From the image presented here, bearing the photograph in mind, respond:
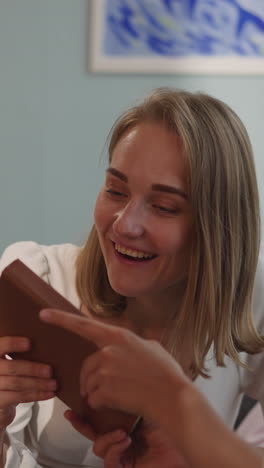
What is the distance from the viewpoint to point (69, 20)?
2432 mm

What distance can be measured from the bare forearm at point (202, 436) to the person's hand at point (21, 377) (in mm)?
227

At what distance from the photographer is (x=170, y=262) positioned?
1109 mm

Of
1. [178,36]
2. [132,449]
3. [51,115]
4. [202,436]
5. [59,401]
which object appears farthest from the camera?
[51,115]

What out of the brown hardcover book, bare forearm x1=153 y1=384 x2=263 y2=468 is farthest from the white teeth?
bare forearm x1=153 y1=384 x2=263 y2=468

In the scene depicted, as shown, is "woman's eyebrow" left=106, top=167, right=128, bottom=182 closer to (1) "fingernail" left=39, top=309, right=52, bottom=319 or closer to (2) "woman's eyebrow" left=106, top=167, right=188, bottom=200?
(2) "woman's eyebrow" left=106, top=167, right=188, bottom=200

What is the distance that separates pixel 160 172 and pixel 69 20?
5.15 ft

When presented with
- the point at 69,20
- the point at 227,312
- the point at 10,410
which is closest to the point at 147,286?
the point at 227,312

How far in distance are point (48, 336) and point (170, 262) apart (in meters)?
0.32

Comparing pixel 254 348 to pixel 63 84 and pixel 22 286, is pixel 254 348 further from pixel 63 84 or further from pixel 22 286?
pixel 63 84

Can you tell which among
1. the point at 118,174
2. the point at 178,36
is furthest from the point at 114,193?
the point at 178,36

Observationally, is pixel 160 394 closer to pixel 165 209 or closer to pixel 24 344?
pixel 24 344

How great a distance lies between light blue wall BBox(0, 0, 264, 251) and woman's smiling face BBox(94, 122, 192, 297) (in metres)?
1.34

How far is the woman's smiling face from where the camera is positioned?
106 cm

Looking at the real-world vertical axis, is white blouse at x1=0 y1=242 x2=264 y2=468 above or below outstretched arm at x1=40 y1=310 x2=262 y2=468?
below
